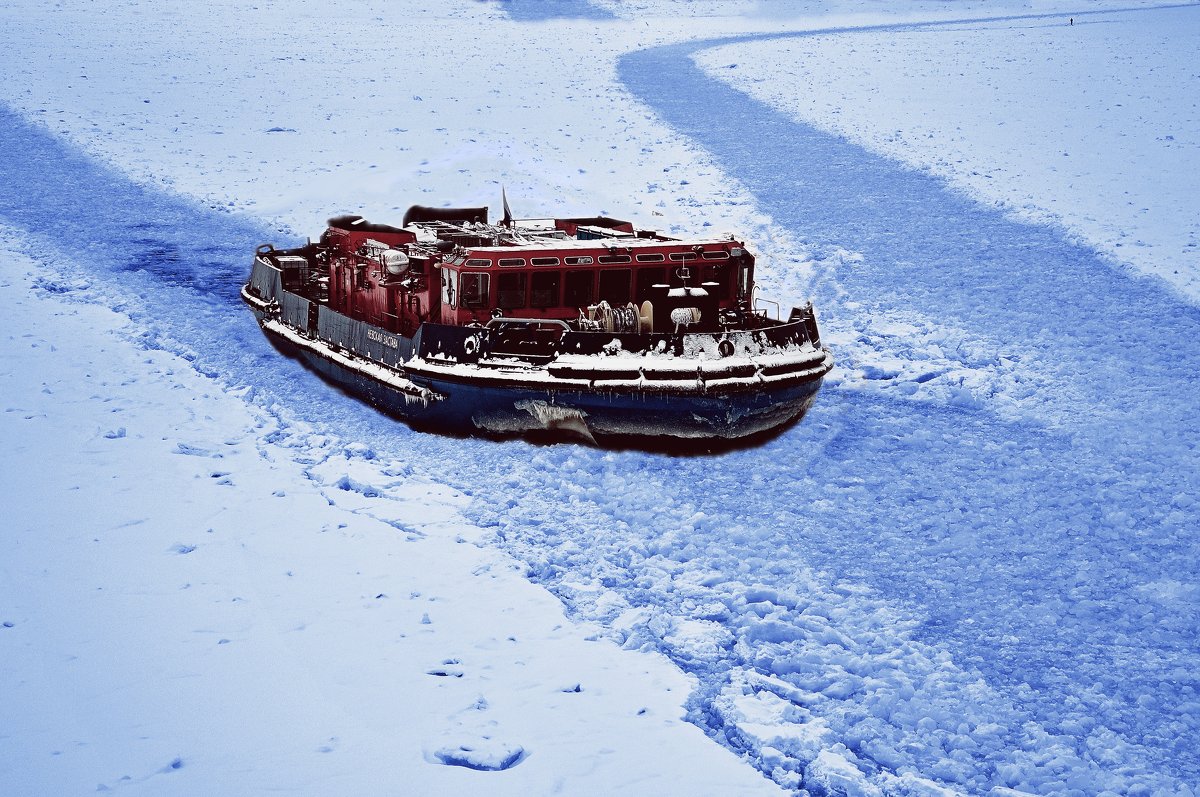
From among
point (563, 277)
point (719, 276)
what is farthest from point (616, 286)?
point (719, 276)

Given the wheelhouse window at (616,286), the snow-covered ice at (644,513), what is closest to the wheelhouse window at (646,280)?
the wheelhouse window at (616,286)

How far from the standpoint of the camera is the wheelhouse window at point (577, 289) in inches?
566

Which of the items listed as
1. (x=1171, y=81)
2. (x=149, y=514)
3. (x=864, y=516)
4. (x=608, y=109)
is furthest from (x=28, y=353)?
(x=1171, y=81)

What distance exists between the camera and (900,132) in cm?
2980

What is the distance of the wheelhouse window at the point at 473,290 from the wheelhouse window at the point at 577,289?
1.01m

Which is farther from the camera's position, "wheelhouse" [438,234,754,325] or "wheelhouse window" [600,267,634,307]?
"wheelhouse window" [600,267,634,307]

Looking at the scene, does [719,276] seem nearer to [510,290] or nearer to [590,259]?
[590,259]

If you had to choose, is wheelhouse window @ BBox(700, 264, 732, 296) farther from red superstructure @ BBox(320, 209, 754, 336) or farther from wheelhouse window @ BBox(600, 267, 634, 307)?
wheelhouse window @ BBox(600, 267, 634, 307)

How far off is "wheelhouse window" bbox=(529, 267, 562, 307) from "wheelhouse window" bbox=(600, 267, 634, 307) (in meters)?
0.58

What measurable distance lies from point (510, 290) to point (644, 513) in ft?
12.5

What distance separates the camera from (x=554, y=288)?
14.4 meters

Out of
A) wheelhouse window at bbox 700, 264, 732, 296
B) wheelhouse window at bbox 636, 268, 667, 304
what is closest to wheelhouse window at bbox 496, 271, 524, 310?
wheelhouse window at bbox 636, 268, 667, 304

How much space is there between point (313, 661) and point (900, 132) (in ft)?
81.9

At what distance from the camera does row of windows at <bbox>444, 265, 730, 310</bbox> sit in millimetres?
14375
